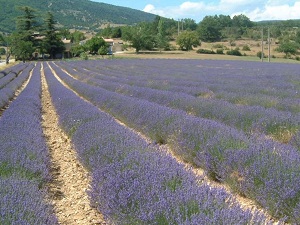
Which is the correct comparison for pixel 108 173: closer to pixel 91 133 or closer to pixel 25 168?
pixel 25 168

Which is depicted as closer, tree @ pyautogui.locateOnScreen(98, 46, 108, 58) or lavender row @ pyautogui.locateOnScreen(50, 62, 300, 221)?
lavender row @ pyautogui.locateOnScreen(50, 62, 300, 221)

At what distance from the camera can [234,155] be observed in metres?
3.86

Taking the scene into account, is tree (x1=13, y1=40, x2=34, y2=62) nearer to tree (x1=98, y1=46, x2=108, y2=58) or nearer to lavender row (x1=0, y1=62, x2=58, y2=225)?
tree (x1=98, y1=46, x2=108, y2=58)

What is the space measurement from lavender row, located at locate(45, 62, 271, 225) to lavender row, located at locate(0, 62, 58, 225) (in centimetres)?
51

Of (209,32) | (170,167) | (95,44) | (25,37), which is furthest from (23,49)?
(170,167)

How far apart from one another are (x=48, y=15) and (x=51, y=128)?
5979cm

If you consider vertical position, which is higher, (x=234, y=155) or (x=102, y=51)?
(x=102, y=51)

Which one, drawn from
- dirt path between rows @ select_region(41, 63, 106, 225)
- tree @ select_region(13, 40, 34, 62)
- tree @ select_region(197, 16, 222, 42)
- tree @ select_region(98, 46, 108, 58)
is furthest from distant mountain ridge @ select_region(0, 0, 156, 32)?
dirt path between rows @ select_region(41, 63, 106, 225)

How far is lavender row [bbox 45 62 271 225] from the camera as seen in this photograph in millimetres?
2270

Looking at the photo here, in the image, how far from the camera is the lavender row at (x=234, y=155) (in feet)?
10.1

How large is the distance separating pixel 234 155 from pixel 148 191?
1.43m

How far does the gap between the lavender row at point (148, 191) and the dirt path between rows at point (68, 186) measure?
7.5 inches

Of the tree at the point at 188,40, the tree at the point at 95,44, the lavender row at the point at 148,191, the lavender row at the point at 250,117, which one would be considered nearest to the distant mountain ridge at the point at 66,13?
the tree at the point at 95,44

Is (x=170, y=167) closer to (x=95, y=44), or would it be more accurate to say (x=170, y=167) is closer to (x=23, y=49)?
(x=23, y=49)
